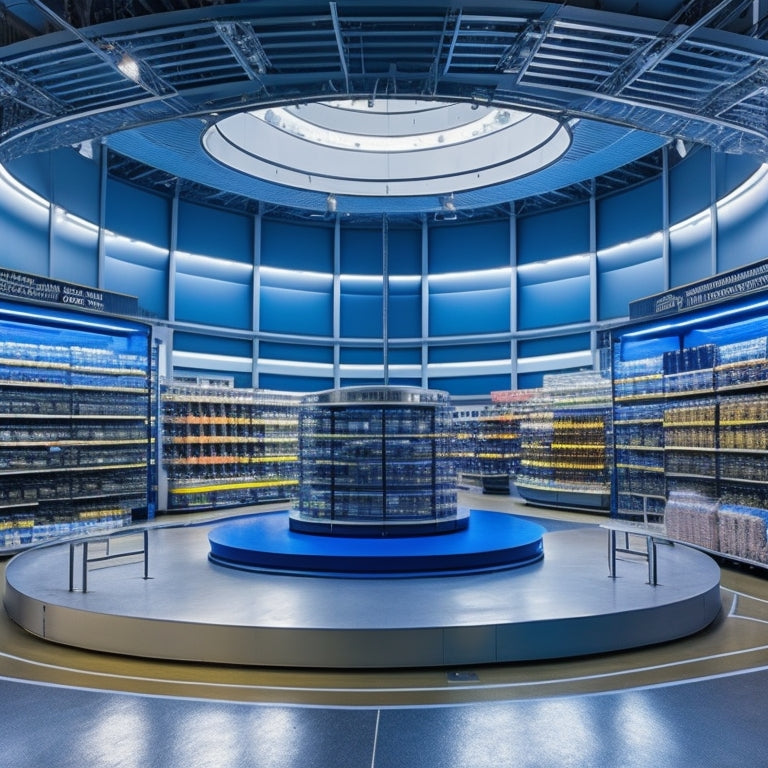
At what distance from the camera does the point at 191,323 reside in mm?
19219

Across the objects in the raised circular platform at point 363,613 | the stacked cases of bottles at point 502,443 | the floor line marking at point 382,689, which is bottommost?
the floor line marking at point 382,689

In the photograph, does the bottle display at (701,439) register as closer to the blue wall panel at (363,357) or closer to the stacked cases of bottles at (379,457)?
the stacked cases of bottles at (379,457)

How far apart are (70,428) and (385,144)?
971 centimetres

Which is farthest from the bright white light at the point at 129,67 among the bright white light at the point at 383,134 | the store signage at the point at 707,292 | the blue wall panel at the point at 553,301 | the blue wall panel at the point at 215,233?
the blue wall panel at the point at 553,301

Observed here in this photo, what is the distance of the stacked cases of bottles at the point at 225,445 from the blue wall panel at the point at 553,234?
10145mm

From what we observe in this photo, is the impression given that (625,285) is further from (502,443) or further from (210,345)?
(210,345)

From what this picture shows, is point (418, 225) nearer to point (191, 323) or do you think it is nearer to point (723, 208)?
point (191, 323)

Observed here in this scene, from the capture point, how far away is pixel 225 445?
13.6 m

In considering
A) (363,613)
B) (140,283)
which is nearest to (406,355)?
(140,283)

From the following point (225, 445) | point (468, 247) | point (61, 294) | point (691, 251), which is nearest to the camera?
point (61, 294)

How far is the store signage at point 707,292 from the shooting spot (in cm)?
788

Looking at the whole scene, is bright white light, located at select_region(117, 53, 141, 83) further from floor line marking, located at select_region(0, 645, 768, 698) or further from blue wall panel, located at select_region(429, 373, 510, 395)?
blue wall panel, located at select_region(429, 373, 510, 395)

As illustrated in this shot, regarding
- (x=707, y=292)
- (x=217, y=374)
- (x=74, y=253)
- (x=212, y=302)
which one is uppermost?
(x=74, y=253)

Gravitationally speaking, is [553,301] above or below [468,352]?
above
